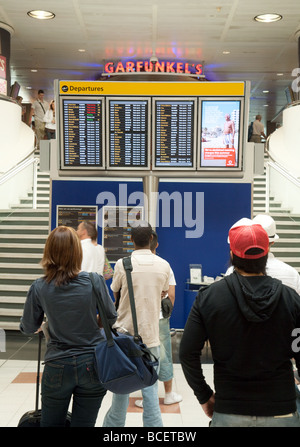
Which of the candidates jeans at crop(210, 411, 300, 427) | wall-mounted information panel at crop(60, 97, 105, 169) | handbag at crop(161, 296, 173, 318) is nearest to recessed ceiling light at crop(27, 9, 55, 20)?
wall-mounted information panel at crop(60, 97, 105, 169)

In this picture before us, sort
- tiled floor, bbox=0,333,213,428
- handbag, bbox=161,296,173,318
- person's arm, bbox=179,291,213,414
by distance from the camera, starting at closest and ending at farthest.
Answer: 1. person's arm, bbox=179,291,213,414
2. handbag, bbox=161,296,173,318
3. tiled floor, bbox=0,333,213,428

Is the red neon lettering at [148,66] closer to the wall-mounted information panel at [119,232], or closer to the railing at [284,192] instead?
the railing at [284,192]

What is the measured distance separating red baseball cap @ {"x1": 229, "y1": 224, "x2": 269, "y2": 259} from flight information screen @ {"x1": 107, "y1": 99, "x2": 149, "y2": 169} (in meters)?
4.14

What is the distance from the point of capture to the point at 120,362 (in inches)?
116

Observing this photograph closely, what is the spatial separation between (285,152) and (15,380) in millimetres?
10206

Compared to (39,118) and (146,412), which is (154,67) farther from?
(146,412)

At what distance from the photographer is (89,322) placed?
295 centimetres

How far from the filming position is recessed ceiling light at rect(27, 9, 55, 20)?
11792 millimetres

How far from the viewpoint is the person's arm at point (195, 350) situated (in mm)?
2275

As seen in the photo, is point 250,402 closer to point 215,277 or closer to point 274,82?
point 215,277

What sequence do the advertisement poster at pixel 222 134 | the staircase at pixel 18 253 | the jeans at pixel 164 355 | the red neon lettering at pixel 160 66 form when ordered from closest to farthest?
the jeans at pixel 164 355 → the advertisement poster at pixel 222 134 → the staircase at pixel 18 253 → the red neon lettering at pixel 160 66

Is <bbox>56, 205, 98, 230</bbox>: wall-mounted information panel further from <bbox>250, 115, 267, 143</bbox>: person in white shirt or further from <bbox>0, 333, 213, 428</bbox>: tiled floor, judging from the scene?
<bbox>250, 115, 267, 143</bbox>: person in white shirt

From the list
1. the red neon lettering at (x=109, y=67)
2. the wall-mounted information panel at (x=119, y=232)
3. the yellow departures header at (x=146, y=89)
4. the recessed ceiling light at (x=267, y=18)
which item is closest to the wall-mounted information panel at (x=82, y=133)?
the yellow departures header at (x=146, y=89)

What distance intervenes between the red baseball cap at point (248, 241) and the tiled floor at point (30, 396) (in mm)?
2851
